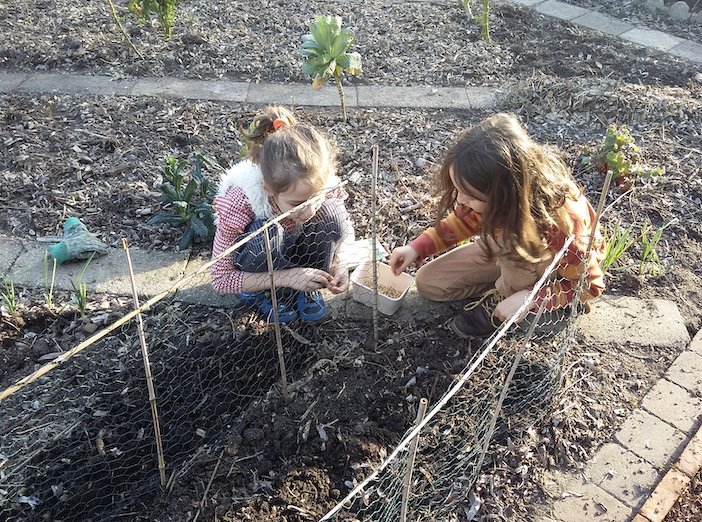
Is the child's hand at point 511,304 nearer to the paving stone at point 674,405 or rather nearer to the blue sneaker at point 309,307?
the paving stone at point 674,405

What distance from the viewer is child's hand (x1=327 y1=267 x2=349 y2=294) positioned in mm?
2389

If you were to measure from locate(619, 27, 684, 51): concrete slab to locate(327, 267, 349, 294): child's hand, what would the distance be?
12.5 ft

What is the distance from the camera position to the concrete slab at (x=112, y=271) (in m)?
2.71

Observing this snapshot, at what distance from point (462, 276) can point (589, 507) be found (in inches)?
38.5

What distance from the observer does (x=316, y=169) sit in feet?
7.24

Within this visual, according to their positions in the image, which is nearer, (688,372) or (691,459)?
(691,459)

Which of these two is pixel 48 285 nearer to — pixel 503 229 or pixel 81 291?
pixel 81 291

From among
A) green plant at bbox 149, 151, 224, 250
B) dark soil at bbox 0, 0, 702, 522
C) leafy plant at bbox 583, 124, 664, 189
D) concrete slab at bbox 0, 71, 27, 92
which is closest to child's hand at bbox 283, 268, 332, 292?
dark soil at bbox 0, 0, 702, 522

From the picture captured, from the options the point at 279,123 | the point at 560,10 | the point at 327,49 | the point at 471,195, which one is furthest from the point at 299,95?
the point at 560,10

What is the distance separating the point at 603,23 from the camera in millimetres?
5242

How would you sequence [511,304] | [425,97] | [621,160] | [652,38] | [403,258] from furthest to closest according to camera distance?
[652,38]
[425,97]
[621,160]
[403,258]
[511,304]

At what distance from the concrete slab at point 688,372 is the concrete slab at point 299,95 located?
8.18 ft

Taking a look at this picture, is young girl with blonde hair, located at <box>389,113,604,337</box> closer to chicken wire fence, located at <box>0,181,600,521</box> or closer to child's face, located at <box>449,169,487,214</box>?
child's face, located at <box>449,169,487,214</box>

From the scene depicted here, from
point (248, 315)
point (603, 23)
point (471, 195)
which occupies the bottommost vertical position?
Result: point (248, 315)
